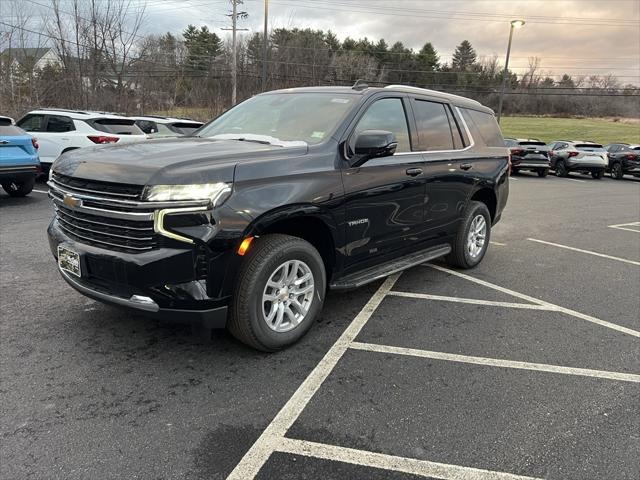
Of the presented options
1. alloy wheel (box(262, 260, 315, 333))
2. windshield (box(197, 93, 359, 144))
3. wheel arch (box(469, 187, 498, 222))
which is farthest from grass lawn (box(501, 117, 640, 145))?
alloy wheel (box(262, 260, 315, 333))

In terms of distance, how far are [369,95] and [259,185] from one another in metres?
1.55

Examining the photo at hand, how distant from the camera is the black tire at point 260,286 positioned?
314cm

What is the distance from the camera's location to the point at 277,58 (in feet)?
134

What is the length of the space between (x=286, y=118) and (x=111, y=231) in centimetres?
184

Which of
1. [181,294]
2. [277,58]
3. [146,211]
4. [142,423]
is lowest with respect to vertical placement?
[142,423]

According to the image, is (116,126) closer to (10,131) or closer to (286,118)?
(10,131)

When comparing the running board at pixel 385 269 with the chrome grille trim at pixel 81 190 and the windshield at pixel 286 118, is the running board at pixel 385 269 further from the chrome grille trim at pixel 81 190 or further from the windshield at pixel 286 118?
the chrome grille trim at pixel 81 190

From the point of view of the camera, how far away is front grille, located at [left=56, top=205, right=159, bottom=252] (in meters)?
2.89

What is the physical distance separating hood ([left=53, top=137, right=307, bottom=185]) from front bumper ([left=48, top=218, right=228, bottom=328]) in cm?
44

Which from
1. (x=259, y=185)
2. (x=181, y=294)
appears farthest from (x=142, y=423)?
(x=259, y=185)

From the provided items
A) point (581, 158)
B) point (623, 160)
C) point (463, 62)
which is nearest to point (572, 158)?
point (581, 158)

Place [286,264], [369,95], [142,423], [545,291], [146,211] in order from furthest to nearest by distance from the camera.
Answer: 1. [545,291]
2. [369,95]
3. [286,264]
4. [146,211]
5. [142,423]

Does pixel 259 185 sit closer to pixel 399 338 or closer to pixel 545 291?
pixel 399 338

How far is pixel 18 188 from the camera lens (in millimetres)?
9688
